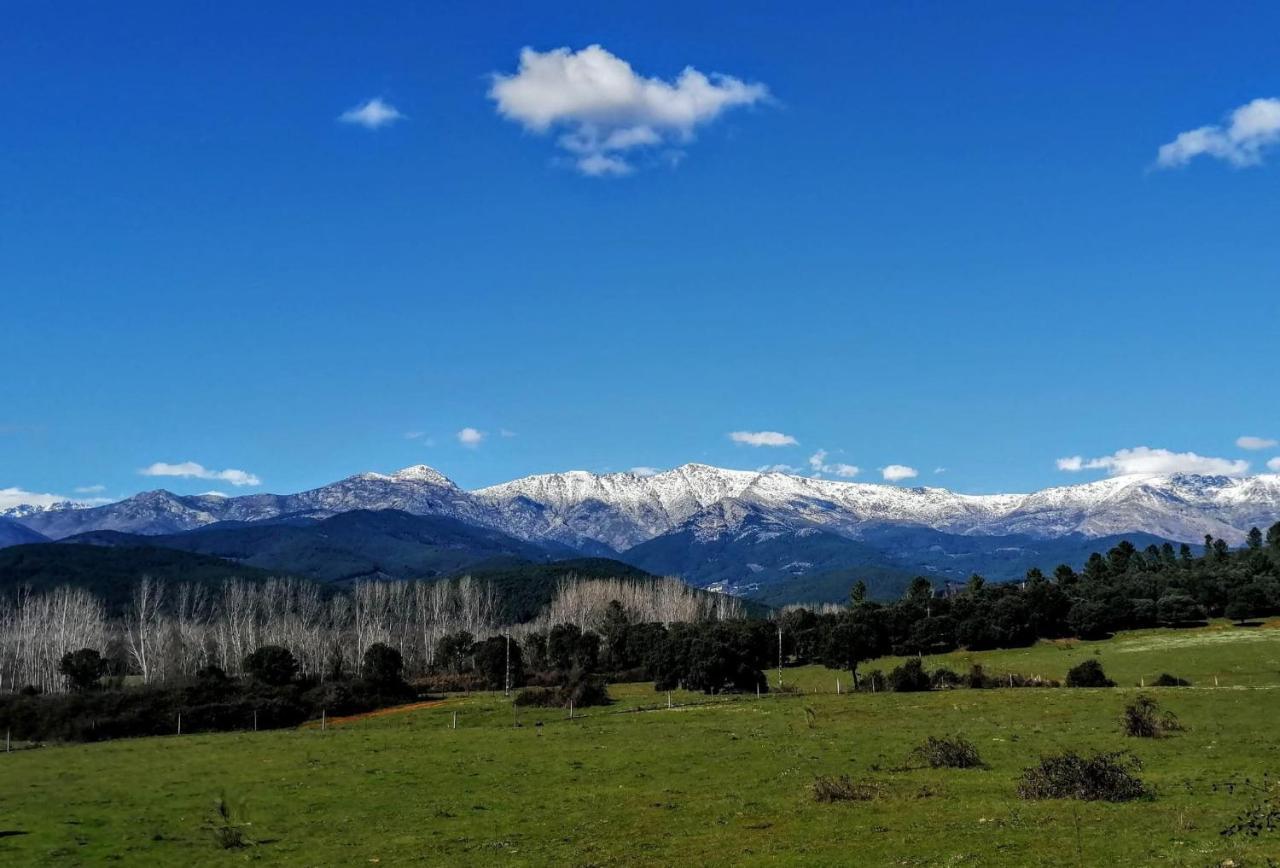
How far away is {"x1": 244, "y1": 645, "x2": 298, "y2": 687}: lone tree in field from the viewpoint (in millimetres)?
129000

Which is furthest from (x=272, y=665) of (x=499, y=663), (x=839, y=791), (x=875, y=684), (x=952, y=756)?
(x=839, y=791)

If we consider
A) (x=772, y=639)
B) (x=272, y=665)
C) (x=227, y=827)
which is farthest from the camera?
(x=772, y=639)

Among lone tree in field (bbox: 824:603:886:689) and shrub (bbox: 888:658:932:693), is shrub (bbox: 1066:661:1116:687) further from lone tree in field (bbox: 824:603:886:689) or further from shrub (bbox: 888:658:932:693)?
lone tree in field (bbox: 824:603:886:689)

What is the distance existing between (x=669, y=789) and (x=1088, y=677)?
60854mm

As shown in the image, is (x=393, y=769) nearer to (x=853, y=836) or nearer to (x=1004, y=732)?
(x=853, y=836)

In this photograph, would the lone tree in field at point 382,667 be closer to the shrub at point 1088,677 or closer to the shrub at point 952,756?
the shrub at point 1088,677

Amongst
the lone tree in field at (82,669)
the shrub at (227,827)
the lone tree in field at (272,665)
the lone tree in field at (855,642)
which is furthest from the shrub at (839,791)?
the lone tree in field at (82,669)

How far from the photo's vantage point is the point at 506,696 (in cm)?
11625

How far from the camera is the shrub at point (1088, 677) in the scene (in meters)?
94.6

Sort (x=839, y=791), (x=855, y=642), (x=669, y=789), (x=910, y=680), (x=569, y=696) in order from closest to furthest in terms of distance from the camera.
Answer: (x=839, y=791)
(x=669, y=789)
(x=910, y=680)
(x=569, y=696)
(x=855, y=642)

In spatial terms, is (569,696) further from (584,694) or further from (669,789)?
(669,789)

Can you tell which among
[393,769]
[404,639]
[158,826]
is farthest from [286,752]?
[404,639]

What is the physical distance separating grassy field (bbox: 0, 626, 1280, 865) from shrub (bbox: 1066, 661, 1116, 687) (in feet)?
35.0

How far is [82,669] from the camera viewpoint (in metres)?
136
